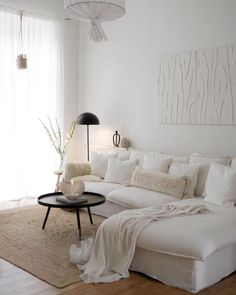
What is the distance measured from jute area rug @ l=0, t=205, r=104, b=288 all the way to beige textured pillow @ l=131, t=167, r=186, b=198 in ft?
2.36

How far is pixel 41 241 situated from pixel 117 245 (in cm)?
105

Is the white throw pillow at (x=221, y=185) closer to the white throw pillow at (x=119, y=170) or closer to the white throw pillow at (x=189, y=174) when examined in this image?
the white throw pillow at (x=189, y=174)

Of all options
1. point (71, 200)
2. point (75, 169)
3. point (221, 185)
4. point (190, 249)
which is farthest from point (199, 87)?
point (190, 249)

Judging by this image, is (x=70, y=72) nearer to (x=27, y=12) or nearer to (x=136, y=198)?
(x=27, y=12)

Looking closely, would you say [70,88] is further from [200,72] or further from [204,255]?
[204,255]

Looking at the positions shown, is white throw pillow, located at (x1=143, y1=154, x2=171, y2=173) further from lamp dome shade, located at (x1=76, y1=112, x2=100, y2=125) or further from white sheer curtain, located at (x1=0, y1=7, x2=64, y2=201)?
white sheer curtain, located at (x1=0, y1=7, x2=64, y2=201)

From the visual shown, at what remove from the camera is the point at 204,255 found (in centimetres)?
281

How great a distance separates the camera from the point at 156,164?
4754 mm

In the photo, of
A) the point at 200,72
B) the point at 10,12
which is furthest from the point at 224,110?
the point at 10,12

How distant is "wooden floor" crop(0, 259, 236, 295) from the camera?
287 centimetres

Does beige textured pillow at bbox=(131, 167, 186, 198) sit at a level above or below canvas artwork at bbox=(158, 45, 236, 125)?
below

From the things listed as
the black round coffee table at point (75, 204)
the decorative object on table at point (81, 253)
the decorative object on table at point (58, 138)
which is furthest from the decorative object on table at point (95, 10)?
the decorative object on table at point (58, 138)

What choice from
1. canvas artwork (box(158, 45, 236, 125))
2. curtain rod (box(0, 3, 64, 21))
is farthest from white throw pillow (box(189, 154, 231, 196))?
curtain rod (box(0, 3, 64, 21))

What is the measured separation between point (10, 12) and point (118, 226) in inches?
152
